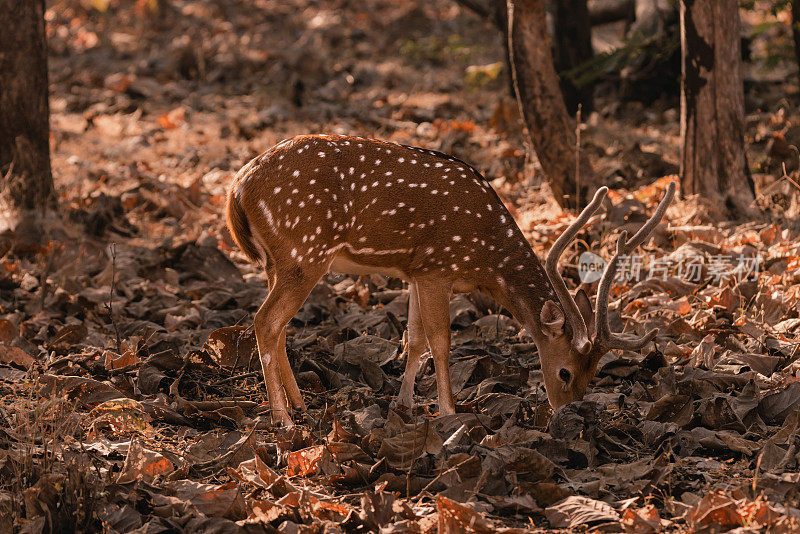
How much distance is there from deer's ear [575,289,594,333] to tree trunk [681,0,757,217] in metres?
3.70

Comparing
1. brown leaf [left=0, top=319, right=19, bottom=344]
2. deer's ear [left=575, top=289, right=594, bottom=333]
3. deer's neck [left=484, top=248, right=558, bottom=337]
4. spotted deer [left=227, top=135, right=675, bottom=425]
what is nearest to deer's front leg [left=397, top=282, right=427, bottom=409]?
spotted deer [left=227, top=135, right=675, bottom=425]

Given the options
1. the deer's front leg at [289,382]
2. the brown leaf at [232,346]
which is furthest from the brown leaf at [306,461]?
the brown leaf at [232,346]

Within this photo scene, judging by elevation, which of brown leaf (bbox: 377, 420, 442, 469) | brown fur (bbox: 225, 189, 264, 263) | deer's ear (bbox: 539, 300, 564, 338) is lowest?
brown leaf (bbox: 377, 420, 442, 469)

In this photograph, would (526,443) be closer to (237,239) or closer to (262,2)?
(237,239)

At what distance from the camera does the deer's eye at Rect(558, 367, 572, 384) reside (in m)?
5.89

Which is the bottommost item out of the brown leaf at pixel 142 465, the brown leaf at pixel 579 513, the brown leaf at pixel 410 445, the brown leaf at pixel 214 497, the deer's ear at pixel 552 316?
the brown leaf at pixel 579 513

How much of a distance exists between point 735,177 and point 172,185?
20.5 feet

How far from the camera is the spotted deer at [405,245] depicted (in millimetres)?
5738

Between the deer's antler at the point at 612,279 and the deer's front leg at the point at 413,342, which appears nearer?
the deer's antler at the point at 612,279

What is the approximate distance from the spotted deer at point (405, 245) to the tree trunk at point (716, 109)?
148 inches

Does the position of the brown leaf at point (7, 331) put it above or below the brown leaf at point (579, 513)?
above

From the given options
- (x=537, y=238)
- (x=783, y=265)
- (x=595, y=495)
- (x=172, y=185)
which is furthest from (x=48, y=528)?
(x=172, y=185)

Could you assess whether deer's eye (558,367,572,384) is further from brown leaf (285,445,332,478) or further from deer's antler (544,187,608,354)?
brown leaf (285,445,332,478)

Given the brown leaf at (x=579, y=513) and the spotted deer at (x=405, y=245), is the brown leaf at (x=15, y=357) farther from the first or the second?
the brown leaf at (x=579, y=513)
